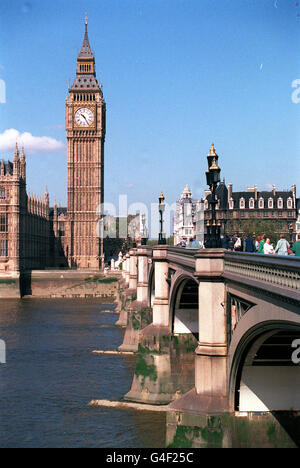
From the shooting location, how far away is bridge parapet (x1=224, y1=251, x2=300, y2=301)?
1218 centimetres

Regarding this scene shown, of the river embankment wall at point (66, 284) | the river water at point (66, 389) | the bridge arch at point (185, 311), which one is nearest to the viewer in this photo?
the river water at point (66, 389)

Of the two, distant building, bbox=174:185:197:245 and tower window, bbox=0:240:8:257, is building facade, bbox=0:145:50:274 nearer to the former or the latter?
tower window, bbox=0:240:8:257

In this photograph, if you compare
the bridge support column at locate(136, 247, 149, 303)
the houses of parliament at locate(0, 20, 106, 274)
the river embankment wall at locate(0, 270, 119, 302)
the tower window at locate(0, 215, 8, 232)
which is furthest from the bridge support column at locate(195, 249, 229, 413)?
the houses of parliament at locate(0, 20, 106, 274)

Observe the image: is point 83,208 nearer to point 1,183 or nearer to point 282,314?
point 1,183

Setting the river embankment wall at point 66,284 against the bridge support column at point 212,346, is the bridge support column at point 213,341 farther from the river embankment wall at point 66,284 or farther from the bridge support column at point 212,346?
the river embankment wall at point 66,284

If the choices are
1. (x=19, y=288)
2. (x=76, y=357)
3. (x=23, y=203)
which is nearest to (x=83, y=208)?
(x=23, y=203)

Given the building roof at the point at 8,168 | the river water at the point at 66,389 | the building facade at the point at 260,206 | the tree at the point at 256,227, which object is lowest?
the river water at the point at 66,389

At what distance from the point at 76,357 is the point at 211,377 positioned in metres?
29.7

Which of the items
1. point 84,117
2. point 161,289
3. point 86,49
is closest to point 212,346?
point 161,289

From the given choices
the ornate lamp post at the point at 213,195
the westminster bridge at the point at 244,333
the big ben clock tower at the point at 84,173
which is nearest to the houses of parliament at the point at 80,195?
the big ben clock tower at the point at 84,173

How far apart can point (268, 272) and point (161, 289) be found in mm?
22986

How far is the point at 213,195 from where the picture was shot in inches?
758

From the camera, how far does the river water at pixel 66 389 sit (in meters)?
28.1

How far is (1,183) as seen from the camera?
112 meters
